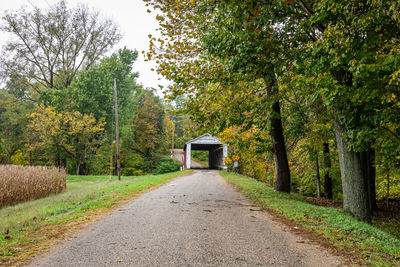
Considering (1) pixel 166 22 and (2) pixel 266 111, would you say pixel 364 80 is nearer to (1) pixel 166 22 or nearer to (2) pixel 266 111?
(2) pixel 266 111

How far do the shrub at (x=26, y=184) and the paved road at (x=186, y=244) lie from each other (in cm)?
700

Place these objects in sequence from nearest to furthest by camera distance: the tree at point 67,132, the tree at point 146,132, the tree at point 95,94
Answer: the tree at point 67,132 < the tree at point 95,94 < the tree at point 146,132

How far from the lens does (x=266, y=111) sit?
333 inches

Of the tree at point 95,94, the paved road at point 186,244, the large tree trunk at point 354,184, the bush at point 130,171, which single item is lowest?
the bush at point 130,171

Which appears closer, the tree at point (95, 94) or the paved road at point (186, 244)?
the paved road at point (186, 244)

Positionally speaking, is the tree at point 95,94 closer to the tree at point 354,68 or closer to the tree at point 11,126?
the tree at point 11,126

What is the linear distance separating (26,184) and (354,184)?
517 inches

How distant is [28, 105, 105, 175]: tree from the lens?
1026 inches

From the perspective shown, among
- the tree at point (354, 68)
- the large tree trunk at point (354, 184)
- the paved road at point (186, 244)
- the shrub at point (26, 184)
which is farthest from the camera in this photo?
the shrub at point (26, 184)

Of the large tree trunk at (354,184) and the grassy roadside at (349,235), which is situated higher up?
the large tree trunk at (354,184)

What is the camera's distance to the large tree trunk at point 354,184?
6504mm

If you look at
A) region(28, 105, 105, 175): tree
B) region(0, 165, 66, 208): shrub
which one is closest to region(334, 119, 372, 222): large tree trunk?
region(0, 165, 66, 208): shrub

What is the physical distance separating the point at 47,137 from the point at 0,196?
18.5 metres

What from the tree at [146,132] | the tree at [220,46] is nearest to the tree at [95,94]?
the tree at [146,132]
